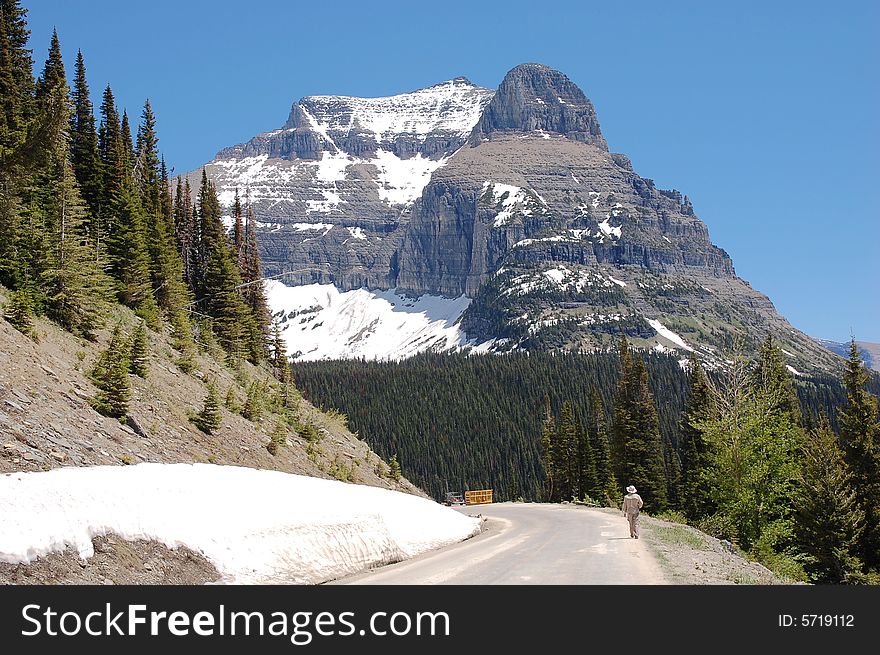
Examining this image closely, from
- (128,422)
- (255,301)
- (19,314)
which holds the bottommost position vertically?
(128,422)

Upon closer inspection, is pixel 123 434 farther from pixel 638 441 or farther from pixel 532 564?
pixel 638 441

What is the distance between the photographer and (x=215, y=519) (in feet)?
47.7

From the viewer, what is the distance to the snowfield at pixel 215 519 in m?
11.4

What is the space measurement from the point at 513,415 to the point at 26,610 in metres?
185

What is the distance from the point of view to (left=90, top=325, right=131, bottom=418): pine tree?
21.7m

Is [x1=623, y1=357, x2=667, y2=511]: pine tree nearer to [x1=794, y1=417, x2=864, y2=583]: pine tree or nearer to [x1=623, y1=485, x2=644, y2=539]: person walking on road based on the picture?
[x1=794, y1=417, x2=864, y2=583]: pine tree

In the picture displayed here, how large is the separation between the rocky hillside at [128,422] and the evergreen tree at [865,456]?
2563 cm

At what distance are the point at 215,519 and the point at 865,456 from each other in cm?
3840

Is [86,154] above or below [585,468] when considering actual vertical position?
Result: above

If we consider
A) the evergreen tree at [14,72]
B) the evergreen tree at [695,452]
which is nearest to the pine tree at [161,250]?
the evergreen tree at [14,72]

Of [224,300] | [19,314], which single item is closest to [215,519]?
[19,314]

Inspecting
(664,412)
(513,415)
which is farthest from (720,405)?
(664,412)

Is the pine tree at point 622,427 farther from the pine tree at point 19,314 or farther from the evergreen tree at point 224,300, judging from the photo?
the pine tree at point 19,314

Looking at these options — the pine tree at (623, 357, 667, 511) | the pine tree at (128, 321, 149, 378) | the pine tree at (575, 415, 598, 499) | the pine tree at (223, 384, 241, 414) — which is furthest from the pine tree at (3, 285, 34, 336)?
the pine tree at (575, 415, 598, 499)
